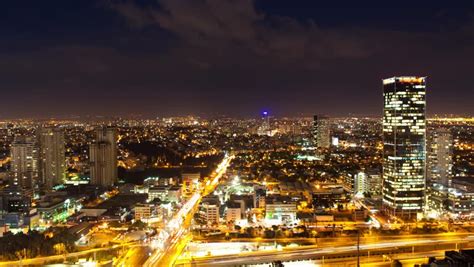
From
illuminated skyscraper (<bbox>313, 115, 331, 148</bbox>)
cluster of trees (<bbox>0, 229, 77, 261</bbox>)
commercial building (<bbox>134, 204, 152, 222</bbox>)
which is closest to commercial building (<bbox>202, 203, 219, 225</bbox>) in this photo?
commercial building (<bbox>134, 204, 152, 222</bbox>)

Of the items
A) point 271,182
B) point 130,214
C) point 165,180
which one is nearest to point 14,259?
point 130,214

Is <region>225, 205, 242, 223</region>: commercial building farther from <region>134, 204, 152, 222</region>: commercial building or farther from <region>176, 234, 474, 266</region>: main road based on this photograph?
<region>176, 234, 474, 266</region>: main road

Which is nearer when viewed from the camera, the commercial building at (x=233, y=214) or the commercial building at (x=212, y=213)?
the commercial building at (x=212, y=213)

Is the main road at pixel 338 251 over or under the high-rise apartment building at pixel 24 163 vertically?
under

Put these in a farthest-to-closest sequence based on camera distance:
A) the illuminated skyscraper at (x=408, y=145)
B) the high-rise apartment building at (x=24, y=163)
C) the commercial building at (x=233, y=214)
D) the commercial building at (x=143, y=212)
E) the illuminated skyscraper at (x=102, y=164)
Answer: the illuminated skyscraper at (x=102, y=164) → the high-rise apartment building at (x=24, y=163) → the commercial building at (x=143, y=212) → the illuminated skyscraper at (x=408, y=145) → the commercial building at (x=233, y=214)

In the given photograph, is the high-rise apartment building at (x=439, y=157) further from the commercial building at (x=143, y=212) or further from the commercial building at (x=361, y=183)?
the commercial building at (x=143, y=212)

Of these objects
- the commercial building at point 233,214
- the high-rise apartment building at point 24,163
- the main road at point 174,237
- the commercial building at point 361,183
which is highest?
the high-rise apartment building at point 24,163

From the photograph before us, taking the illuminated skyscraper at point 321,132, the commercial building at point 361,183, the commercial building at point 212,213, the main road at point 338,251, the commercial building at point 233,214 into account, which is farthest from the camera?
the illuminated skyscraper at point 321,132

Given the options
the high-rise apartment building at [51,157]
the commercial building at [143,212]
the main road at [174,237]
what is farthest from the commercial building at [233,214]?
the high-rise apartment building at [51,157]
